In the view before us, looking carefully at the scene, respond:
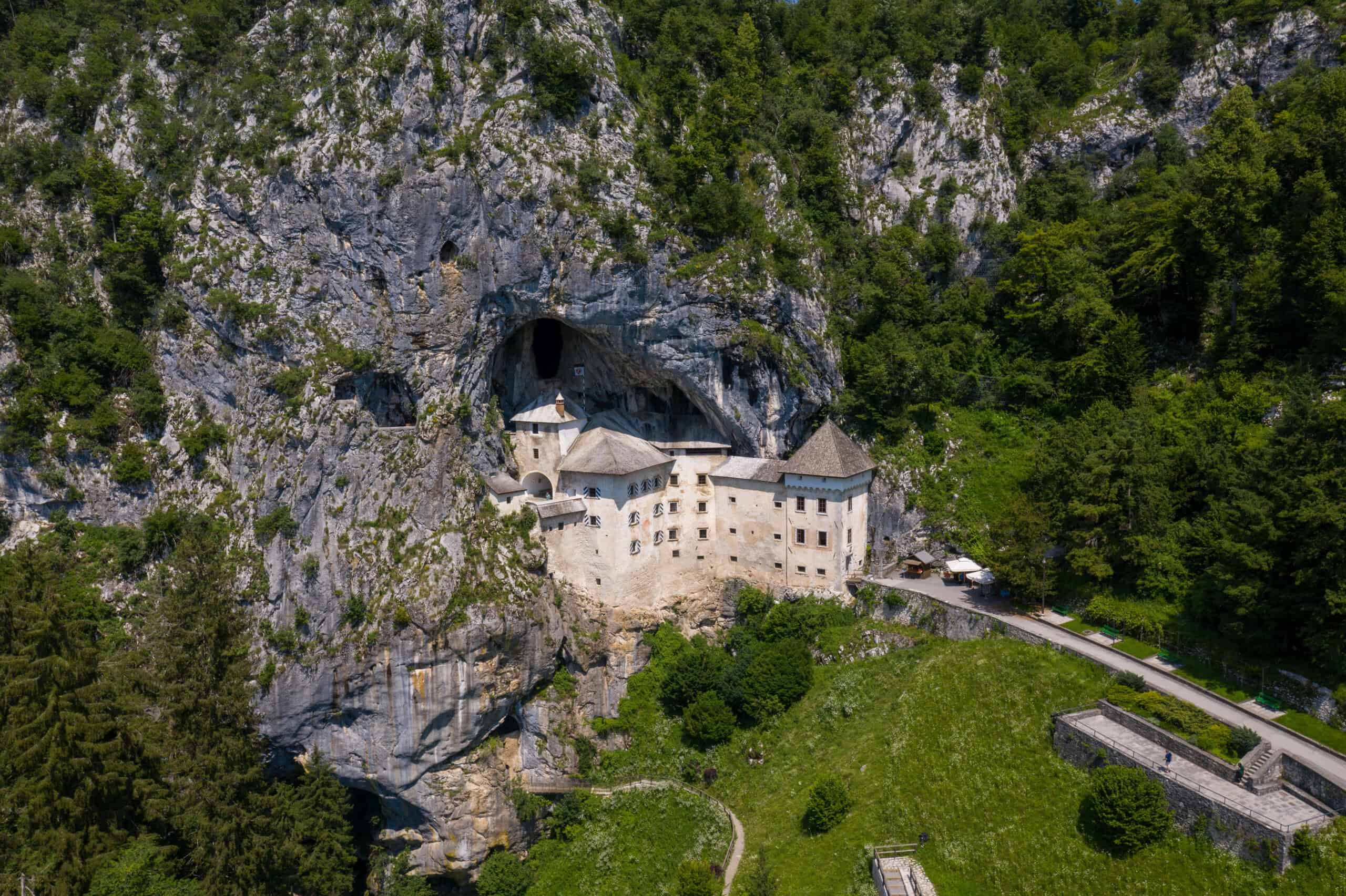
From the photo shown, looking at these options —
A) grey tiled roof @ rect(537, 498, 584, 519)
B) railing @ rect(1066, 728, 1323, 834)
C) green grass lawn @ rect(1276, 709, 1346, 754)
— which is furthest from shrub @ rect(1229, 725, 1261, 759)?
grey tiled roof @ rect(537, 498, 584, 519)

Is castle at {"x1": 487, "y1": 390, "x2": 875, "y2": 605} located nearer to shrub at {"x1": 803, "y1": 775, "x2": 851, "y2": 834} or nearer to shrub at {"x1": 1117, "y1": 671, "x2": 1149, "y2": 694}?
shrub at {"x1": 803, "y1": 775, "x2": 851, "y2": 834}

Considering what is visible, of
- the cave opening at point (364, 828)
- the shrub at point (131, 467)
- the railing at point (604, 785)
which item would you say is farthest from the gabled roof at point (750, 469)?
the shrub at point (131, 467)

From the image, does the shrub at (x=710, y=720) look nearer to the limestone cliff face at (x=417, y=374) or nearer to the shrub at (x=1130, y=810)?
the limestone cliff face at (x=417, y=374)

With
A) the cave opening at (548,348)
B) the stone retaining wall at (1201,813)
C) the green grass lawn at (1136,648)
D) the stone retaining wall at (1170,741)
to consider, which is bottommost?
the stone retaining wall at (1201,813)

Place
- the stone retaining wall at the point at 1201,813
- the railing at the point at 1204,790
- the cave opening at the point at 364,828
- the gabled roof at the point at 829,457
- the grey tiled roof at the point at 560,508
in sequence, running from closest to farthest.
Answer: the stone retaining wall at the point at 1201,813 < the railing at the point at 1204,790 < the cave opening at the point at 364,828 < the gabled roof at the point at 829,457 < the grey tiled roof at the point at 560,508

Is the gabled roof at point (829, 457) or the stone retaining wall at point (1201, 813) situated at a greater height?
the gabled roof at point (829, 457)

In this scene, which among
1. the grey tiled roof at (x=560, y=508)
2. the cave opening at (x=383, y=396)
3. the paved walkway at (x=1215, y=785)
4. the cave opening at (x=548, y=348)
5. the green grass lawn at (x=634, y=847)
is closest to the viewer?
the paved walkway at (x=1215, y=785)

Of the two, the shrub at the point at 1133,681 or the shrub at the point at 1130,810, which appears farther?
the shrub at the point at 1133,681
